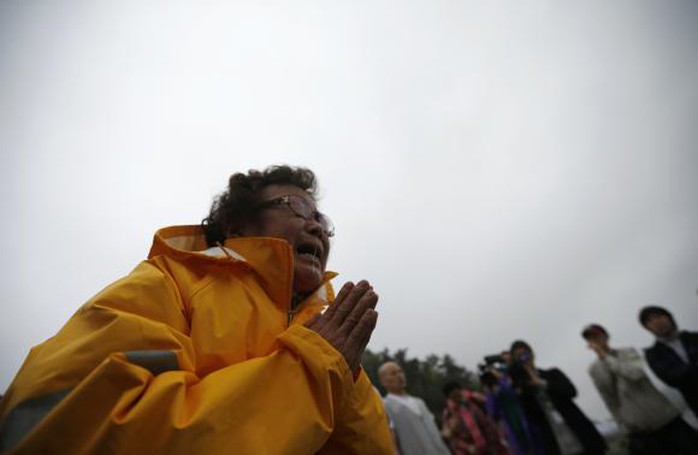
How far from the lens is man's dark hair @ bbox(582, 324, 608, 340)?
207 inches

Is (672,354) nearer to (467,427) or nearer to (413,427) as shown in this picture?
(467,427)

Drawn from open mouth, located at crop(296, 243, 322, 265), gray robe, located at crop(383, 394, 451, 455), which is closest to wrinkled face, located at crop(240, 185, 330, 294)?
open mouth, located at crop(296, 243, 322, 265)

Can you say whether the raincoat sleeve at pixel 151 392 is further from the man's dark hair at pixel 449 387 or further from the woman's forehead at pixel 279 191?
the man's dark hair at pixel 449 387

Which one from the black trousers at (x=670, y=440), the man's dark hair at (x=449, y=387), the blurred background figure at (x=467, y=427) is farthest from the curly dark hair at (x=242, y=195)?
the man's dark hair at (x=449, y=387)

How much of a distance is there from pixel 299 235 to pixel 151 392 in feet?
4.13

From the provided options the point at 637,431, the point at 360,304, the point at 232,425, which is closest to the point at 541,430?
the point at 637,431

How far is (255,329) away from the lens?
4.56 feet

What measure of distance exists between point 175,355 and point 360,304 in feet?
2.12

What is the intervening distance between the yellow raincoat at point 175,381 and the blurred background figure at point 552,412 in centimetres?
510

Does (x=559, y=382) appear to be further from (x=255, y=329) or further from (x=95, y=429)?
(x=95, y=429)

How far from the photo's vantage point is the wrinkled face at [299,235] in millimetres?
2000

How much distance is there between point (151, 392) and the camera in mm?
903

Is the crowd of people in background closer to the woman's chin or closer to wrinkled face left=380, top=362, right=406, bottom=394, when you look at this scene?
wrinkled face left=380, top=362, right=406, bottom=394

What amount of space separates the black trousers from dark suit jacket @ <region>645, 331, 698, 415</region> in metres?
0.28
